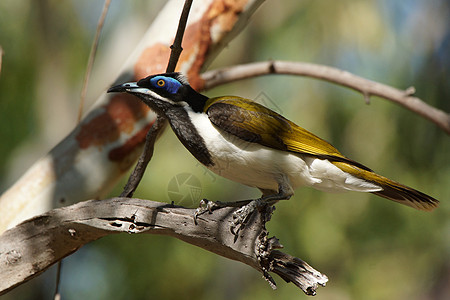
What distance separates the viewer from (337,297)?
11562 mm

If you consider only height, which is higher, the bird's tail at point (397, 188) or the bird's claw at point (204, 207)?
the bird's tail at point (397, 188)

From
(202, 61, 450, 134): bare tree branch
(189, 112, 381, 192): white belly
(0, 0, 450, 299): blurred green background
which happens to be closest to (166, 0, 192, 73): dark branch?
(189, 112, 381, 192): white belly

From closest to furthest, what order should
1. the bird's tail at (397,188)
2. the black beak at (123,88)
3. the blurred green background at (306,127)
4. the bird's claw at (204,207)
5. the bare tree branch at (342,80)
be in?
the bird's claw at (204,207) < the black beak at (123,88) < the bird's tail at (397,188) < the bare tree branch at (342,80) < the blurred green background at (306,127)

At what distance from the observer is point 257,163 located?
302 cm

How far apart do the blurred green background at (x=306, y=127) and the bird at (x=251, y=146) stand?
5.37m

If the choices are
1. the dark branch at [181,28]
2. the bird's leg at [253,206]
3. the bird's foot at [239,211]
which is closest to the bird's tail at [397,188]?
the bird's leg at [253,206]

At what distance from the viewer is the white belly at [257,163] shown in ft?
9.91

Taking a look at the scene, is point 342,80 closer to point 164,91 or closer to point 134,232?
point 164,91

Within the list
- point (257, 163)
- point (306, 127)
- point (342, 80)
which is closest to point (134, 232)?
point (257, 163)

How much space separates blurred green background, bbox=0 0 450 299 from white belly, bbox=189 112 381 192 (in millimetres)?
5542

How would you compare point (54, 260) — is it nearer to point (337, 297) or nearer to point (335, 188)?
point (335, 188)

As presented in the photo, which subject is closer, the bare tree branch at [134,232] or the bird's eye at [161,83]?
the bare tree branch at [134,232]

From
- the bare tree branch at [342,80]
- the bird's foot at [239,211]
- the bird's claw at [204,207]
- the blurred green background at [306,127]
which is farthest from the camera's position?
the blurred green background at [306,127]

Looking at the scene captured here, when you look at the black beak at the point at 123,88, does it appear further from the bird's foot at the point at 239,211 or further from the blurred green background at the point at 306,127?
the blurred green background at the point at 306,127
